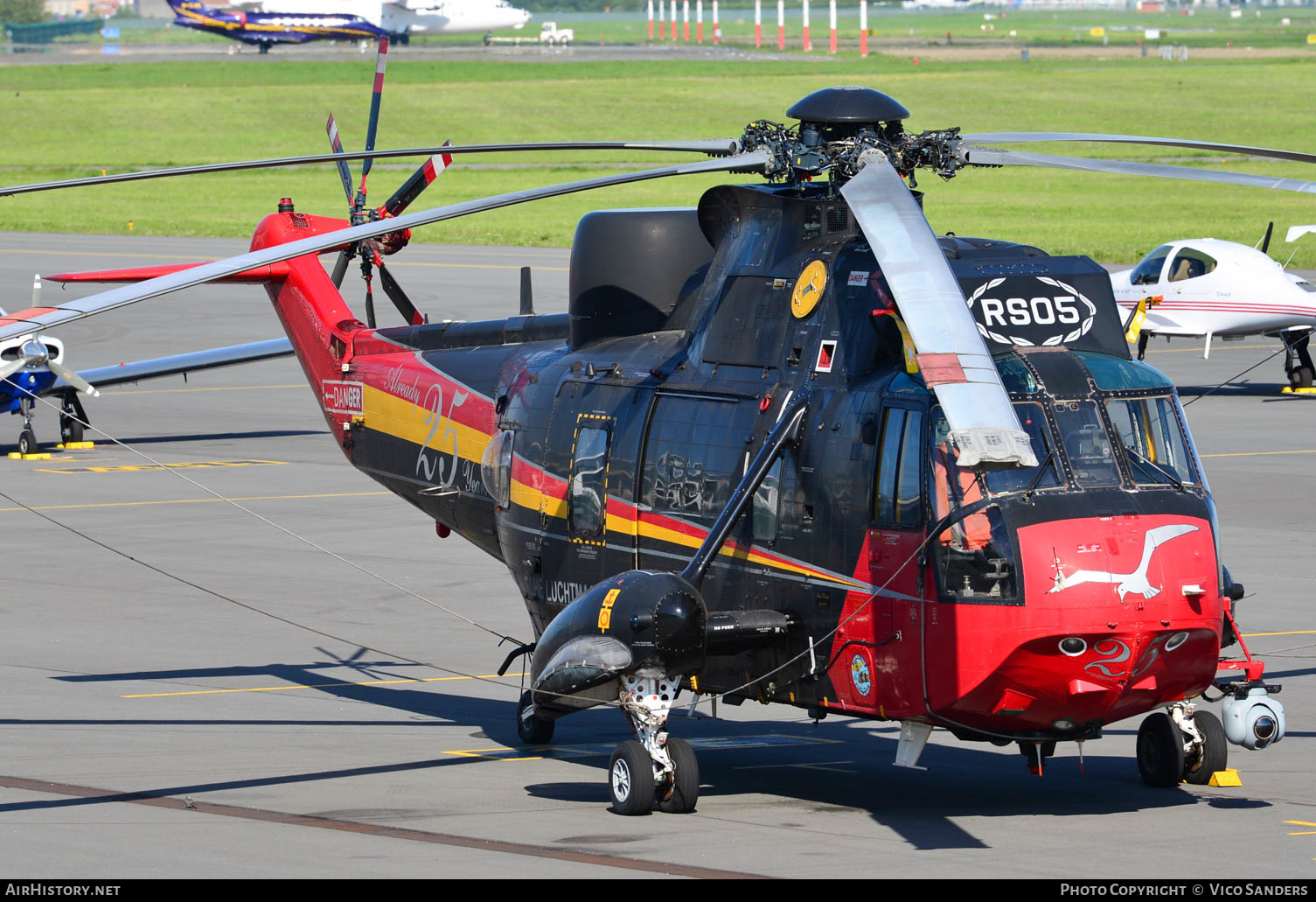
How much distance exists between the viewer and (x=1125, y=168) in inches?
481

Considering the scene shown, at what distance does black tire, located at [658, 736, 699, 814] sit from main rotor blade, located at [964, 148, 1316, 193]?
4583 millimetres

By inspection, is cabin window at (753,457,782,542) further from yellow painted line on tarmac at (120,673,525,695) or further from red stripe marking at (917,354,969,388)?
yellow painted line on tarmac at (120,673,525,695)

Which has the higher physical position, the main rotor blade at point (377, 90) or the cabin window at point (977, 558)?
the main rotor blade at point (377, 90)

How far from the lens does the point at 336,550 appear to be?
2427cm

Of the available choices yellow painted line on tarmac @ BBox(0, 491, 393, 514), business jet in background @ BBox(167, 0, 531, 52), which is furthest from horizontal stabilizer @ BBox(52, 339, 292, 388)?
business jet in background @ BBox(167, 0, 531, 52)

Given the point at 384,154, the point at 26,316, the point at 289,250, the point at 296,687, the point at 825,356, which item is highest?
the point at 384,154

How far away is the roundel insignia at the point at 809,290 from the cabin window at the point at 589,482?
211cm

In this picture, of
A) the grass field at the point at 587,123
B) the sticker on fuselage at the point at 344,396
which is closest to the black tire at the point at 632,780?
the sticker on fuselage at the point at 344,396

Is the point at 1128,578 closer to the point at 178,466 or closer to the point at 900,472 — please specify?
the point at 900,472

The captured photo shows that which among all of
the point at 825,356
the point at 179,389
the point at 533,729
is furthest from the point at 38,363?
the point at 825,356

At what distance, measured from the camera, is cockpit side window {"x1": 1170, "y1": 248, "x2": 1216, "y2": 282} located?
37188 millimetres

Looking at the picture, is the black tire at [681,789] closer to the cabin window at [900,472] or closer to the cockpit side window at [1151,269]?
the cabin window at [900,472]

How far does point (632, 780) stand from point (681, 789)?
0.34 m

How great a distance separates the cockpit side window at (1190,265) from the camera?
37.2 metres
